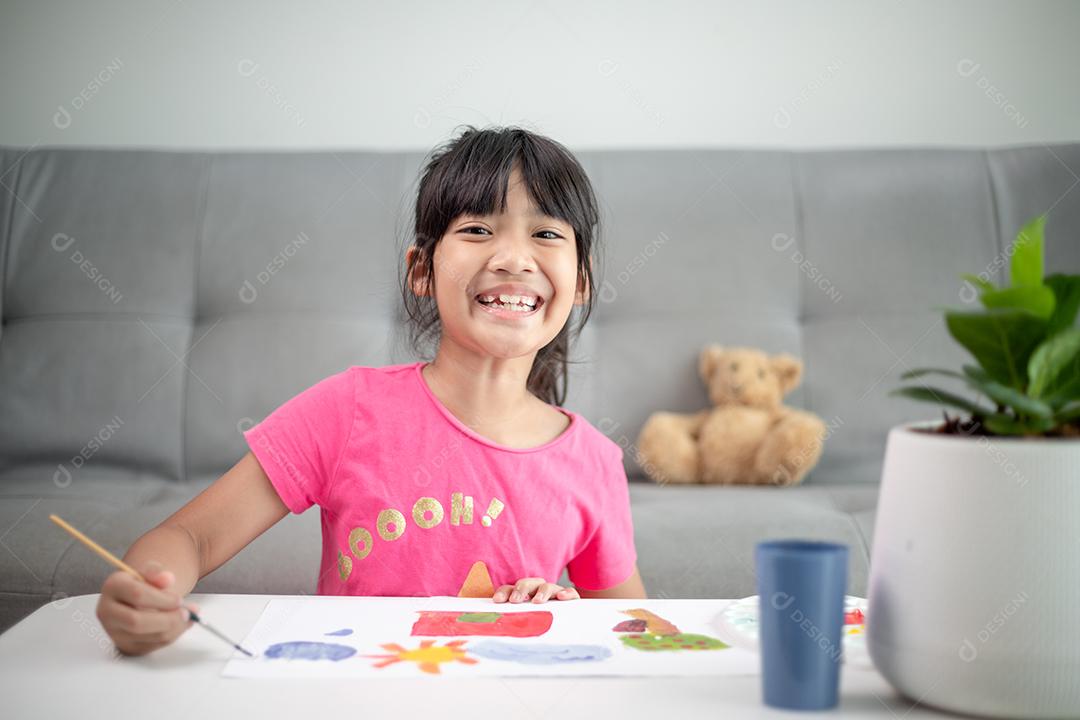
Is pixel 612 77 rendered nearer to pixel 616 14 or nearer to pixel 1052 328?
pixel 616 14

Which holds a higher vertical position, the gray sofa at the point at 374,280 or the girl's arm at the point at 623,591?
the gray sofa at the point at 374,280

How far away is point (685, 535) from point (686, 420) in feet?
1.51

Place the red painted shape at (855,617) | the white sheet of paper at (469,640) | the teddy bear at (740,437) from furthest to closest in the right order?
the teddy bear at (740,437) < the red painted shape at (855,617) < the white sheet of paper at (469,640)

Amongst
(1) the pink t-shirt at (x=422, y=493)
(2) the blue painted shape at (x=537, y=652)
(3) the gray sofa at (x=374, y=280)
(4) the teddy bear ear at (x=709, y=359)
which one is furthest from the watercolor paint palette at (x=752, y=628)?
(4) the teddy bear ear at (x=709, y=359)

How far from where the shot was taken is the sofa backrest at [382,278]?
198 centimetres

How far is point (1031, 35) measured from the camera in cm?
256

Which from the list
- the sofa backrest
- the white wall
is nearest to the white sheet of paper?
the sofa backrest

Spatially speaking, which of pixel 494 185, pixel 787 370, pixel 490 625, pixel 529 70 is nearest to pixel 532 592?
pixel 490 625

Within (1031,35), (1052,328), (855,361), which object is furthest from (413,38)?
(1052,328)

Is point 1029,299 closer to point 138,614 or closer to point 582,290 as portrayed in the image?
point 138,614

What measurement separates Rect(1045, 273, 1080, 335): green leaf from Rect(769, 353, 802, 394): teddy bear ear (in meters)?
1.42

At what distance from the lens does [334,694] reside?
581 millimetres

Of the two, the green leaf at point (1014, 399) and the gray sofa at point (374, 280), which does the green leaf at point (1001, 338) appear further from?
the gray sofa at point (374, 280)

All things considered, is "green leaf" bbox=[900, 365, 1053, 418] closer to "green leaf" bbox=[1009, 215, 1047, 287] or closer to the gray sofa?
"green leaf" bbox=[1009, 215, 1047, 287]
